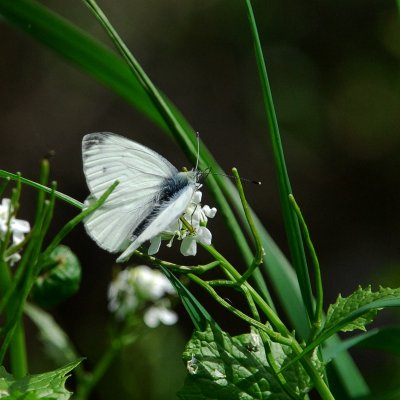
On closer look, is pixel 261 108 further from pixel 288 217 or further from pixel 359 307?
pixel 359 307

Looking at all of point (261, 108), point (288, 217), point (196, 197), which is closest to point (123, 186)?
point (196, 197)

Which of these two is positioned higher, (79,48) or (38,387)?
(79,48)

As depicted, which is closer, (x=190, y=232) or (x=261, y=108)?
(x=190, y=232)

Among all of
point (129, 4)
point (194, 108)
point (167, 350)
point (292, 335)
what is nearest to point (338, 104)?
point (194, 108)

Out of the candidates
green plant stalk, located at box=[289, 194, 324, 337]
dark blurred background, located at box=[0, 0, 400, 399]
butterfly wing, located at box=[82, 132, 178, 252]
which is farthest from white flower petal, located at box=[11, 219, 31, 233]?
dark blurred background, located at box=[0, 0, 400, 399]

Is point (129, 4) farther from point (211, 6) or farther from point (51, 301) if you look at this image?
point (51, 301)
